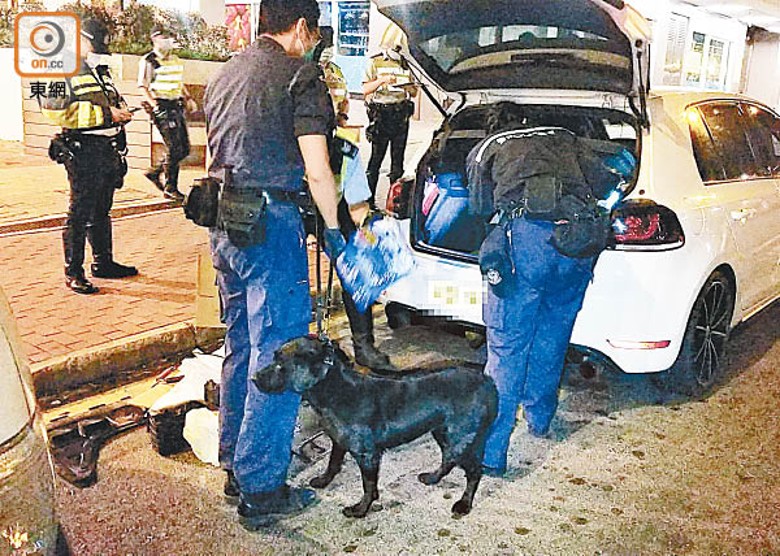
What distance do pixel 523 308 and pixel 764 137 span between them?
2450mm

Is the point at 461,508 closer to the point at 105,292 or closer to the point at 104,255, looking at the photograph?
the point at 105,292

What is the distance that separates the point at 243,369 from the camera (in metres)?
2.97

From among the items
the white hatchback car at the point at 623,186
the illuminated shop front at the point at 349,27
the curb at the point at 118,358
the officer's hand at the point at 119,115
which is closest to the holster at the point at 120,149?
the officer's hand at the point at 119,115

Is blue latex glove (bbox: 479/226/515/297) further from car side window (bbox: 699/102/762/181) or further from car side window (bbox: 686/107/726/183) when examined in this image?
car side window (bbox: 699/102/762/181)

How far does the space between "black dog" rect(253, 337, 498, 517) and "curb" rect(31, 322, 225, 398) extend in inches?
63.6

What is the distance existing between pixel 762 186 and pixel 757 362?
41.4 inches

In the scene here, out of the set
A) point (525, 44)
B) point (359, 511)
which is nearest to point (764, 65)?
point (525, 44)

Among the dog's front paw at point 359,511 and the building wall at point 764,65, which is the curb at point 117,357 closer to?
the dog's front paw at point 359,511

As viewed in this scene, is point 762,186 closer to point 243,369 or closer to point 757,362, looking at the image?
point 757,362

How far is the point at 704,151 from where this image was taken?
4.00 metres

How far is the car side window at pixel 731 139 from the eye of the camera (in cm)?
416

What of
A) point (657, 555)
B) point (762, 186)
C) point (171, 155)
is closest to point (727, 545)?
point (657, 555)

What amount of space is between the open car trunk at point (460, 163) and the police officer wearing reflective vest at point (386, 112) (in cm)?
291

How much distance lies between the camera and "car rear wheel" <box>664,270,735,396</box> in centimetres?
388
